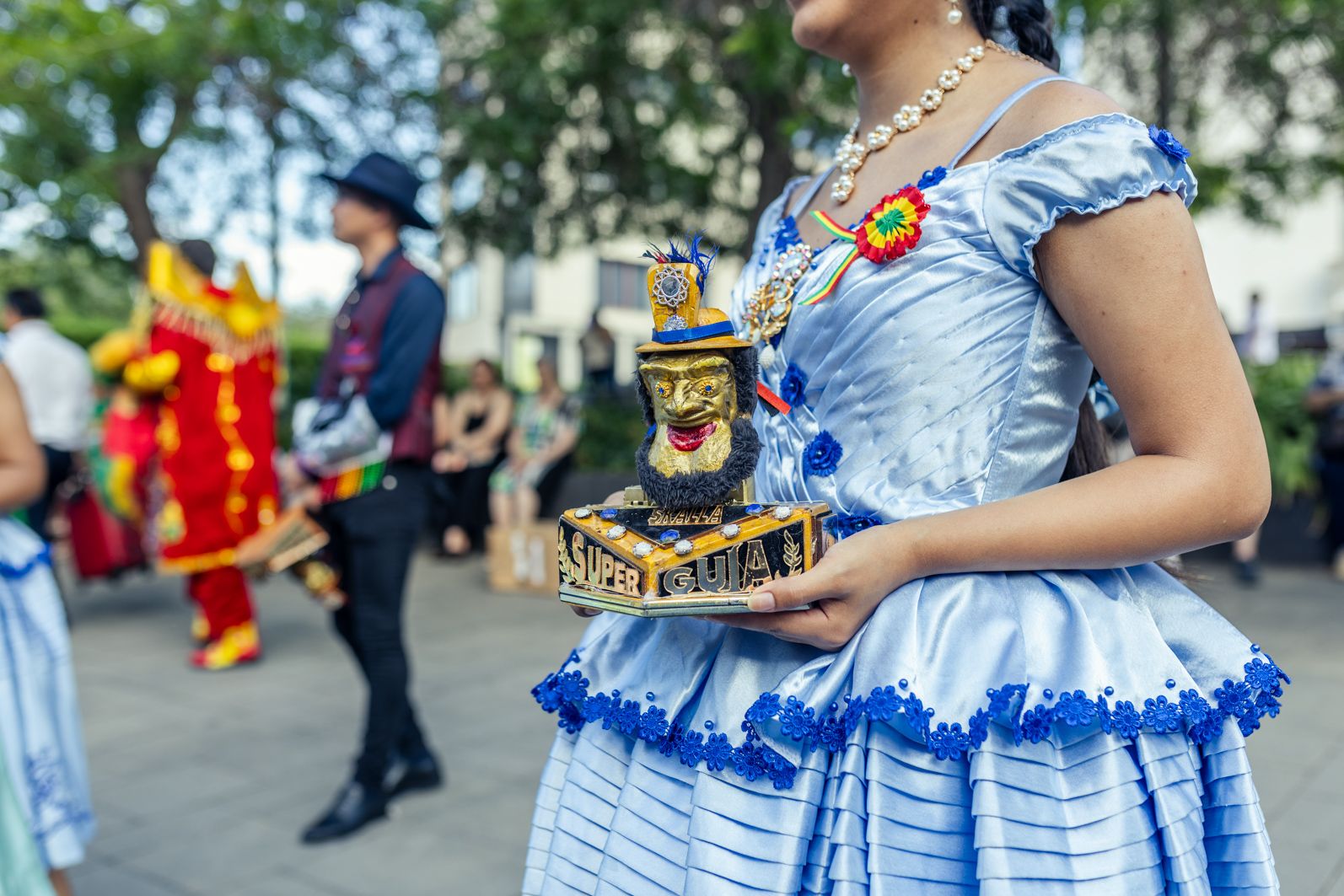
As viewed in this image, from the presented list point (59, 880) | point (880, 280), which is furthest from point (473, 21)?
point (880, 280)

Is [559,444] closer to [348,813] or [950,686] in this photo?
[348,813]

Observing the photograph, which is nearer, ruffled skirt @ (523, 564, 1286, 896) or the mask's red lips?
ruffled skirt @ (523, 564, 1286, 896)

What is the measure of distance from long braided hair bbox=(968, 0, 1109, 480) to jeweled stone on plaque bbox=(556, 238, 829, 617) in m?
0.51

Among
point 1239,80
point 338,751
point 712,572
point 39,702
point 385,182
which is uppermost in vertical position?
point 1239,80

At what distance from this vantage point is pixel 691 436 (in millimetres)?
1275

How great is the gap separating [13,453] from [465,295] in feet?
85.8

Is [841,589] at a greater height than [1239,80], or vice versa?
[1239,80]

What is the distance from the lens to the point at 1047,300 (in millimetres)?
1287

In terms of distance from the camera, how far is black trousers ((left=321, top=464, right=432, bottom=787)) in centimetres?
371

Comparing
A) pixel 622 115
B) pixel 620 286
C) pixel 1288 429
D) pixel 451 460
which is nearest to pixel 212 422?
pixel 451 460

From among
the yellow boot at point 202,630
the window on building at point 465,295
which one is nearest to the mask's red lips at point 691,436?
the yellow boot at point 202,630

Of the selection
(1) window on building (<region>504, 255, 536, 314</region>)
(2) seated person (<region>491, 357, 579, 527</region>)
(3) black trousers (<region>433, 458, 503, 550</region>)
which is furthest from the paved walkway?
(1) window on building (<region>504, 255, 536, 314</region>)

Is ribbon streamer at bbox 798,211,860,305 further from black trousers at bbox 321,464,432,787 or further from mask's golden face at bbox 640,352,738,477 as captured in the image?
black trousers at bbox 321,464,432,787

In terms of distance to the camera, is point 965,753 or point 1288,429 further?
point 1288,429
